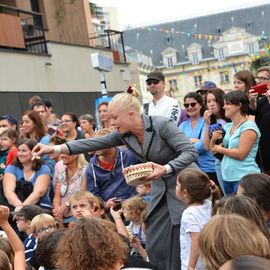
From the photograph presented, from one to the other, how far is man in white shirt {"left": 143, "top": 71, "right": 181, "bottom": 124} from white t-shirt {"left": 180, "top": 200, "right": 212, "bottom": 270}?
2606mm

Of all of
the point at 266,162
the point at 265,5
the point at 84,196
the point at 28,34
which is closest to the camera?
the point at 84,196

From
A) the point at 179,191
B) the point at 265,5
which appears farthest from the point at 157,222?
the point at 265,5

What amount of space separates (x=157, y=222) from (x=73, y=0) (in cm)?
1869

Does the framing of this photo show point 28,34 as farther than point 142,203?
Yes

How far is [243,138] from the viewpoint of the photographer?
575cm

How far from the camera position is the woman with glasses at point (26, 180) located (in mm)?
6848

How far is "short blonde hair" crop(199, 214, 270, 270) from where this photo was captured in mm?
2768

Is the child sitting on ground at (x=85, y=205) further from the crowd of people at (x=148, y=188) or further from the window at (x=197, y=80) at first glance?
the window at (x=197, y=80)

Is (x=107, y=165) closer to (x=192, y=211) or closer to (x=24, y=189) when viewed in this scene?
(x=24, y=189)

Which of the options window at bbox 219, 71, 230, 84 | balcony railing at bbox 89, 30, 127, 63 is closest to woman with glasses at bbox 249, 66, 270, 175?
balcony railing at bbox 89, 30, 127, 63

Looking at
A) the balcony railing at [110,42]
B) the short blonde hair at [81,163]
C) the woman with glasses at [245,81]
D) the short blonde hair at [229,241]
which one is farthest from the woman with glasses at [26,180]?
the balcony railing at [110,42]

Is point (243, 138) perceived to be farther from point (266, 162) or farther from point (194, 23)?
point (194, 23)

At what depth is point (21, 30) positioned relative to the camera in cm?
1805

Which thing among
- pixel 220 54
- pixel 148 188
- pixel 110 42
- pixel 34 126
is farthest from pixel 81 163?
pixel 220 54
